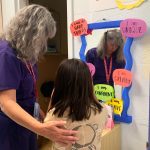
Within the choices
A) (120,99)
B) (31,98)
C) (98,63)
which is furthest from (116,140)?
(31,98)

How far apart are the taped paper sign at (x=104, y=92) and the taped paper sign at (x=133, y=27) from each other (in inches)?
13.3

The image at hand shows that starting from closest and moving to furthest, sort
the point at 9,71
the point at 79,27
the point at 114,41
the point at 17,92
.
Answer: the point at 9,71 → the point at 17,92 → the point at 114,41 → the point at 79,27

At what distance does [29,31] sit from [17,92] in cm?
27

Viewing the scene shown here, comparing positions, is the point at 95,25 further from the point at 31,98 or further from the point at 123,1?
the point at 31,98

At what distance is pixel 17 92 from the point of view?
109 centimetres

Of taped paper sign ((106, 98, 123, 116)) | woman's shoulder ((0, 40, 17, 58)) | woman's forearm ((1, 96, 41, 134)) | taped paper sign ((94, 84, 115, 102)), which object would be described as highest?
woman's shoulder ((0, 40, 17, 58))

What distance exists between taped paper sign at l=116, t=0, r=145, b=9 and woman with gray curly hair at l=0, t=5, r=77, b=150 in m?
0.52

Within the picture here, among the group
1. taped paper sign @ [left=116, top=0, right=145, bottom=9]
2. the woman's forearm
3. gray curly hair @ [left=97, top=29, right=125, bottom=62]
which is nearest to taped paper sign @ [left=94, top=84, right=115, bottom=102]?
gray curly hair @ [left=97, top=29, right=125, bottom=62]

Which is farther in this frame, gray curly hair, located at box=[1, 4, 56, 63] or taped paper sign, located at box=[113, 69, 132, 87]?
taped paper sign, located at box=[113, 69, 132, 87]

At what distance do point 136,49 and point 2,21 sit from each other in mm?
1313

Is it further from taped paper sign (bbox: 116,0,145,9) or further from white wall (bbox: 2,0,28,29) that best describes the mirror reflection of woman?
white wall (bbox: 2,0,28,29)

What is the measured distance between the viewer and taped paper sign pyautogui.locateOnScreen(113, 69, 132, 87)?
4.57 feet

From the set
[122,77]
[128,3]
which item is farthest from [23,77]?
[128,3]

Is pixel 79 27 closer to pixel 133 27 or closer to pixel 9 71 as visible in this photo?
pixel 133 27
